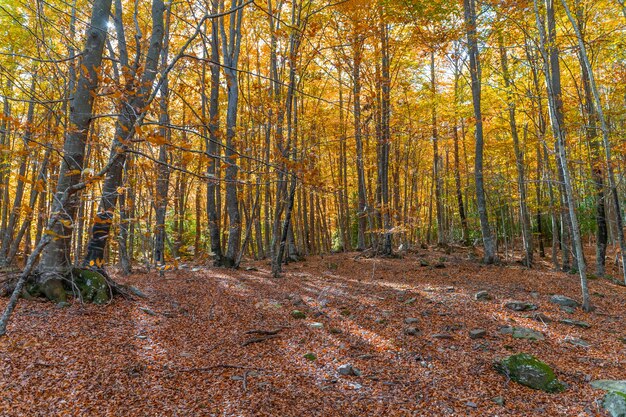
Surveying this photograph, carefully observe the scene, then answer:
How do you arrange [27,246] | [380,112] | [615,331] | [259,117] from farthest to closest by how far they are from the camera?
1. [380,112]
2. [27,246]
3. [259,117]
4. [615,331]

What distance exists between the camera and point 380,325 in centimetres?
620

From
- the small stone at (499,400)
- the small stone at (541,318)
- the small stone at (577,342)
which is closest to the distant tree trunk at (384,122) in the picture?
the small stone at (541,318)

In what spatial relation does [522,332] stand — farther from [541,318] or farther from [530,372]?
[530,372]

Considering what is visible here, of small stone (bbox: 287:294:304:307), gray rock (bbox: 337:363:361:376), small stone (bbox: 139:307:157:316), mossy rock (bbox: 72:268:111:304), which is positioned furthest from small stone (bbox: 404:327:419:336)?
mossy rock (bbox: 72:268:111:304)

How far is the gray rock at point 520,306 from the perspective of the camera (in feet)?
22.7

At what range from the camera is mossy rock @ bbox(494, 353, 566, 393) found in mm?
4270

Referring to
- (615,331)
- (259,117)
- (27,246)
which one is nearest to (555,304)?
(615,331)

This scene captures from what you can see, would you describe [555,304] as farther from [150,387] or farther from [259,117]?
[259,117]

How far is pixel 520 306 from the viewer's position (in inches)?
273

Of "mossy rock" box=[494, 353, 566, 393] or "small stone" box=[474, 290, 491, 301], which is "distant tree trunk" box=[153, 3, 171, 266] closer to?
"mossy rock" box=[494, 353, 566, 393]

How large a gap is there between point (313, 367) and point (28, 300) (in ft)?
13.8

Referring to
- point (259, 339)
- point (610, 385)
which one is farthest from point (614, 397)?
point (259, 339)

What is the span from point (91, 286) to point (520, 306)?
7.74 m

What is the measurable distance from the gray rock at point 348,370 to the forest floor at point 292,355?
0.06 metres
